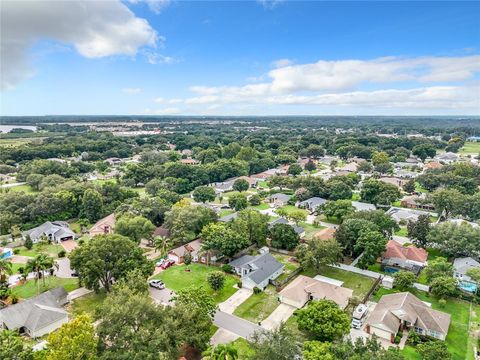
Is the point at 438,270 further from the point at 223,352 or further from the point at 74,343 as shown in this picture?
the point at 74,343

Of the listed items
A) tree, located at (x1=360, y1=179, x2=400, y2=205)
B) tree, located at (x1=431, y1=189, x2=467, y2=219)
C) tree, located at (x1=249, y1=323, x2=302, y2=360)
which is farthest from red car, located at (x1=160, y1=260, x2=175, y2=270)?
tree, located at (x1=431, y1=189, x2=467, y2=219)

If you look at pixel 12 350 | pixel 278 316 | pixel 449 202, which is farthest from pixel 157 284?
pixel 449 202

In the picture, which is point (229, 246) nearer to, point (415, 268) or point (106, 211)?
point (415, 268)

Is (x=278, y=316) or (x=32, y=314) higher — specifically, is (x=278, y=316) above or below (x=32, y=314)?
below

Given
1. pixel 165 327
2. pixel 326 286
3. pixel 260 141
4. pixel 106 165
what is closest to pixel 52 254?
pixel 165 327

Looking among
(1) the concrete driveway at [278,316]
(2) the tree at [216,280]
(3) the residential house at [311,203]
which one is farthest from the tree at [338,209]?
(2) the tree at [216,280]

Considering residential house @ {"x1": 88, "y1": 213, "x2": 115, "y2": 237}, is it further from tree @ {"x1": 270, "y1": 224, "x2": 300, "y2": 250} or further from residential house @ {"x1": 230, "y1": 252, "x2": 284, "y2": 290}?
tree @ {"x1": 270, "y1": 224, "x2": 300, "y2": 250}
